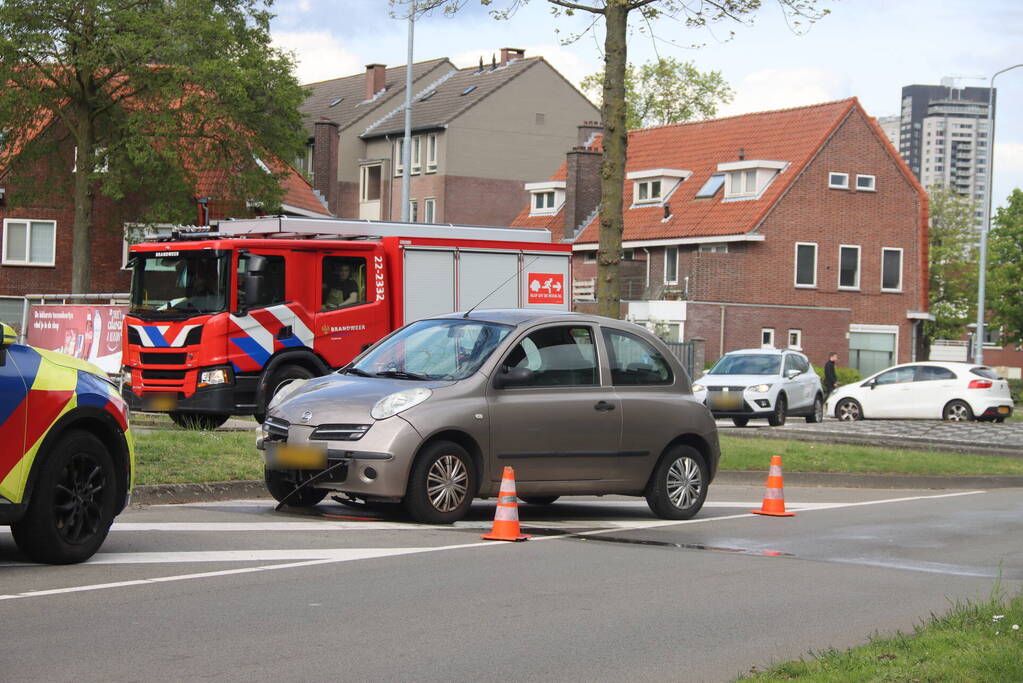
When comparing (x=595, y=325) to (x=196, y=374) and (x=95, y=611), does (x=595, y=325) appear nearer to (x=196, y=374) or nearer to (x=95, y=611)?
(x=95, y=611)

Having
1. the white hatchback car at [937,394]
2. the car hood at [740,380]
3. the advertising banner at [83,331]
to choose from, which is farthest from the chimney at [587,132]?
the advertising banner at [83,331]

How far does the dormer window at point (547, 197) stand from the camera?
2383 inches

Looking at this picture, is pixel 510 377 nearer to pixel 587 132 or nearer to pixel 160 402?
pixel 160 402

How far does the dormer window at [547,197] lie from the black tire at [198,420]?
135ft

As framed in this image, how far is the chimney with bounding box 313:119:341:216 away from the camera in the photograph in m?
70.1

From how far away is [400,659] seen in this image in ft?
21.1

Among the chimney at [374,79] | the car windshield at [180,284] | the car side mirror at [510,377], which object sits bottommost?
the car side mirror at [510,377]

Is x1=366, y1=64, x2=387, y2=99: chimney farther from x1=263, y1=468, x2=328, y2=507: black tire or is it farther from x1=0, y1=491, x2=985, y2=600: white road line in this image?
x1=0, y1=491, x2=985, y2=600: white road line

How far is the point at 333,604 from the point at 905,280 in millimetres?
49863

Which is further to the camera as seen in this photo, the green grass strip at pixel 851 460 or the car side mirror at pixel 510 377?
the green grass strip at pixel 851 460

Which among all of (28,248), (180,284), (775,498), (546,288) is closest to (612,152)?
(546,288)

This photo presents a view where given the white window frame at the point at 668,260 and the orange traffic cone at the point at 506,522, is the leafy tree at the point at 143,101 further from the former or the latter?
the orange traffic cone at the point at 506,522

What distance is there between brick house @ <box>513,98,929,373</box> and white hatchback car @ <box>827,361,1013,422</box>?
16528 millimetres

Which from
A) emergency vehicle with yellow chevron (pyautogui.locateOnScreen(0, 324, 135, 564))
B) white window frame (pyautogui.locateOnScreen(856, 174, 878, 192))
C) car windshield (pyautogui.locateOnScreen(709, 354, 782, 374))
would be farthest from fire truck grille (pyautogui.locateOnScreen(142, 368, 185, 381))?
white window frame (pyautogui.locateOnScreen(856, 174, 878, 192))
